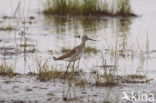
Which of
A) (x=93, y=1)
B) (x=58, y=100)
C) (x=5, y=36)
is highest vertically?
(x=93, y=1)

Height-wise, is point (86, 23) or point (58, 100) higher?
point (86, 23)

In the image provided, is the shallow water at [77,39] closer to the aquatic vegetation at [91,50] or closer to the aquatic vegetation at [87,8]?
the aquatic vegetation at [91,50]

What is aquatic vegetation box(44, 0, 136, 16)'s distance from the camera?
17.4m

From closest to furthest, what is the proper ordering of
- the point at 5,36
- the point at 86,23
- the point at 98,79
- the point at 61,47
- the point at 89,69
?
the point at 98,79 < the point at 89,69 < the point at 61,47 < the point at 5,36 < the point at 86,23

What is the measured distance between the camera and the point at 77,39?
41.4 feet

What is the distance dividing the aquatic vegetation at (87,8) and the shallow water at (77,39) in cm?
56

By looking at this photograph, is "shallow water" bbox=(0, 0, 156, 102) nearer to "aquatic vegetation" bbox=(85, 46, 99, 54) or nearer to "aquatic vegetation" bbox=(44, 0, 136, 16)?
"aquatic vegetation" bbox=(85, 46, 99, 54)

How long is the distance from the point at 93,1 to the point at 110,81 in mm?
10248

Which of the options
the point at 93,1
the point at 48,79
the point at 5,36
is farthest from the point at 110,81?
the point at 93,1

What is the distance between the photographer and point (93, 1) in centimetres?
1730

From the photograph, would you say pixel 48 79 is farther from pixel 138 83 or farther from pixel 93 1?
pixel 93 1

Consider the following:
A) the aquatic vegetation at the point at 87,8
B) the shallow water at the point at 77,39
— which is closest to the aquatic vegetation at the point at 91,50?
the shallow water at the point at 77,39

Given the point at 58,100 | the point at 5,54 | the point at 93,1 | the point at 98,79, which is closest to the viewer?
the point at 58,100

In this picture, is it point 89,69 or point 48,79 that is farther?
point 89,69
